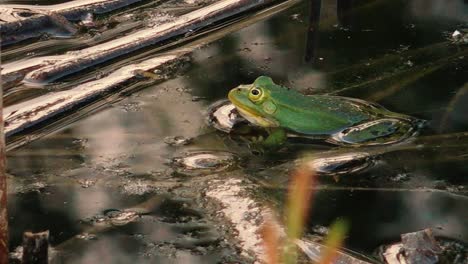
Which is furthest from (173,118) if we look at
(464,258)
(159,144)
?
(464,258)

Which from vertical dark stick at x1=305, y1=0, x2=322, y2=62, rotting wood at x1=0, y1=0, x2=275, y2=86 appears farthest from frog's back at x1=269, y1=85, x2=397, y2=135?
rotting wood at x1=0, y1=0, x2=275, y2=86

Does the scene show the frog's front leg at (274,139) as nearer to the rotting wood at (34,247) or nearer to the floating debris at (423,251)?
the floating debris at (423,251)

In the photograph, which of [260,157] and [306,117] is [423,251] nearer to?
[260,157]

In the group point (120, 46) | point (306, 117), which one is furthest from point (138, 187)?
point (120, 46)

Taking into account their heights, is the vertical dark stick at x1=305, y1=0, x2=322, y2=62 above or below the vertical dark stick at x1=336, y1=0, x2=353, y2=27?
below

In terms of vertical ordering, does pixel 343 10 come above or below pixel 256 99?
above

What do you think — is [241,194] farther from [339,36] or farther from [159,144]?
[339,36]

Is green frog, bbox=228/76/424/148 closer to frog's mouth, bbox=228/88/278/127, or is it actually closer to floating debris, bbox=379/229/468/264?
frog's mouth, bbox=228/88/278/127

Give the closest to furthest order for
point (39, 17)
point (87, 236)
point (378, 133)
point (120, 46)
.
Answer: point (87, 236)
point (378, 133)
point (120, 46)
point (39, 17)
